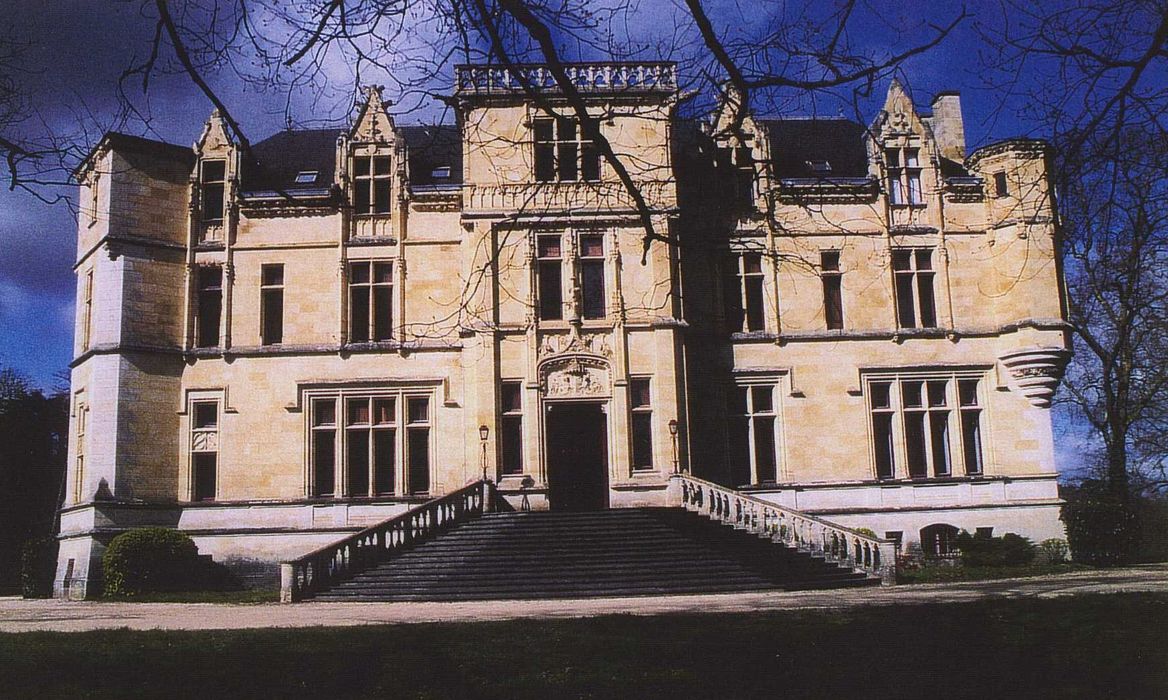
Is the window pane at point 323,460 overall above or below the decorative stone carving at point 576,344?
below

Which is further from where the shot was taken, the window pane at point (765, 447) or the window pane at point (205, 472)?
the window pane at point (765, 447)

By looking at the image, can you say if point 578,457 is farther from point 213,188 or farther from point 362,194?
point 213,188

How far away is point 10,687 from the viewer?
290 inches

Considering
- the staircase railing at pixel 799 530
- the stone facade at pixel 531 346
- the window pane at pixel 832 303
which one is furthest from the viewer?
the window pane at pixel 832 303

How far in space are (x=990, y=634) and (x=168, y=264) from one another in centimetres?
2222

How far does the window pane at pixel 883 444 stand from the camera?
85.7 ft

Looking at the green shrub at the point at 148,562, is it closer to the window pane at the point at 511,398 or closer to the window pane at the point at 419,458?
the window pane at the point at 419,458

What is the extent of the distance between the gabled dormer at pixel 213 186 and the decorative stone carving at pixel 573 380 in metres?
8.96

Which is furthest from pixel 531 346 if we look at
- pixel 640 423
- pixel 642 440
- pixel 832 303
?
pixel 832 303

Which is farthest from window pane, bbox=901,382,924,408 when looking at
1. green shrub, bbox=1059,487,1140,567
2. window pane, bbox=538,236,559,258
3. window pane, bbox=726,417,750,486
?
window pane, bbox=538,236,559,258

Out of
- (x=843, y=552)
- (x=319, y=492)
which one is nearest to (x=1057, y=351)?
(x=843, y=552)

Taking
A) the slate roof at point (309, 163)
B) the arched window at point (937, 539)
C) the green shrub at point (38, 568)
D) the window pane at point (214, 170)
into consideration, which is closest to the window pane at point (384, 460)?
the slate roof at point (309, 163)

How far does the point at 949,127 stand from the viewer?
2925 cm

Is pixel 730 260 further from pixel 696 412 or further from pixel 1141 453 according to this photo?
pixel 1141 453
